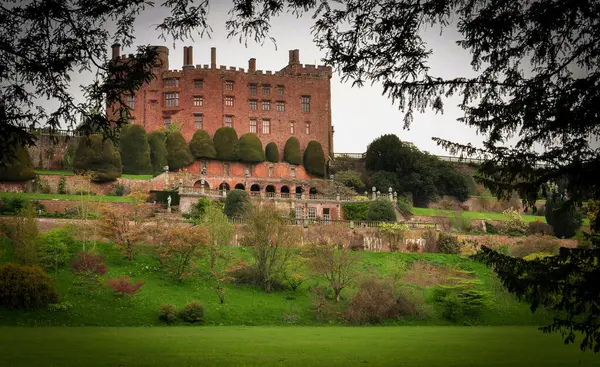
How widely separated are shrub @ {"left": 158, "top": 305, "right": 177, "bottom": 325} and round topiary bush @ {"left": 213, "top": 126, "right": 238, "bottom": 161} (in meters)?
34.5

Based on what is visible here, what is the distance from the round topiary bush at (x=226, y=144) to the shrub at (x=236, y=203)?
42.5 feet

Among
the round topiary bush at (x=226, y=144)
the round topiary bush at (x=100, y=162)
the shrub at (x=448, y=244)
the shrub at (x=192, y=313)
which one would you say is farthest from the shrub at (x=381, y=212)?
the shrub at (x=192, y=313)

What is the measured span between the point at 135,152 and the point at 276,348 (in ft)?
129

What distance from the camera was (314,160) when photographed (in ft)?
218

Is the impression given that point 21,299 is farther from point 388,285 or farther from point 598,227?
point 598,227

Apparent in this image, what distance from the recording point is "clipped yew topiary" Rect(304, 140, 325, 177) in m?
66.4

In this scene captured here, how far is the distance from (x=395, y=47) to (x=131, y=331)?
Answer: 17.2 meters

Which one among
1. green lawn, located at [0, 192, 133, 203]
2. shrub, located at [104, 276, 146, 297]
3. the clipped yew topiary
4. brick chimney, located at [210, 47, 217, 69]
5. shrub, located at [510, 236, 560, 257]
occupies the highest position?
brick chimney, located at [210, 47, 217, 69]

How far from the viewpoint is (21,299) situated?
2786 cm

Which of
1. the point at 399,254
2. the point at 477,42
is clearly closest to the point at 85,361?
the point at 477,42

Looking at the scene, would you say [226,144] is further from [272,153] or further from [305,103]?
[305,103]

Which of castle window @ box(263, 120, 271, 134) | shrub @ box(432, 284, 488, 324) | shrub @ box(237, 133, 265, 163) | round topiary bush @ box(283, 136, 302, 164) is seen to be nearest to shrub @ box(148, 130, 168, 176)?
shrub @ box(237, 133, 265, 163)

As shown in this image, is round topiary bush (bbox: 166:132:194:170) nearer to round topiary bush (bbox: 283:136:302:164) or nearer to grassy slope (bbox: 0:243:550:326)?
round topiary bush (bbox: 283:136:302:164)

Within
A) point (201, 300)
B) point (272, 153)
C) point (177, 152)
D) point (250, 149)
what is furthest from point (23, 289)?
point (272, 153)
